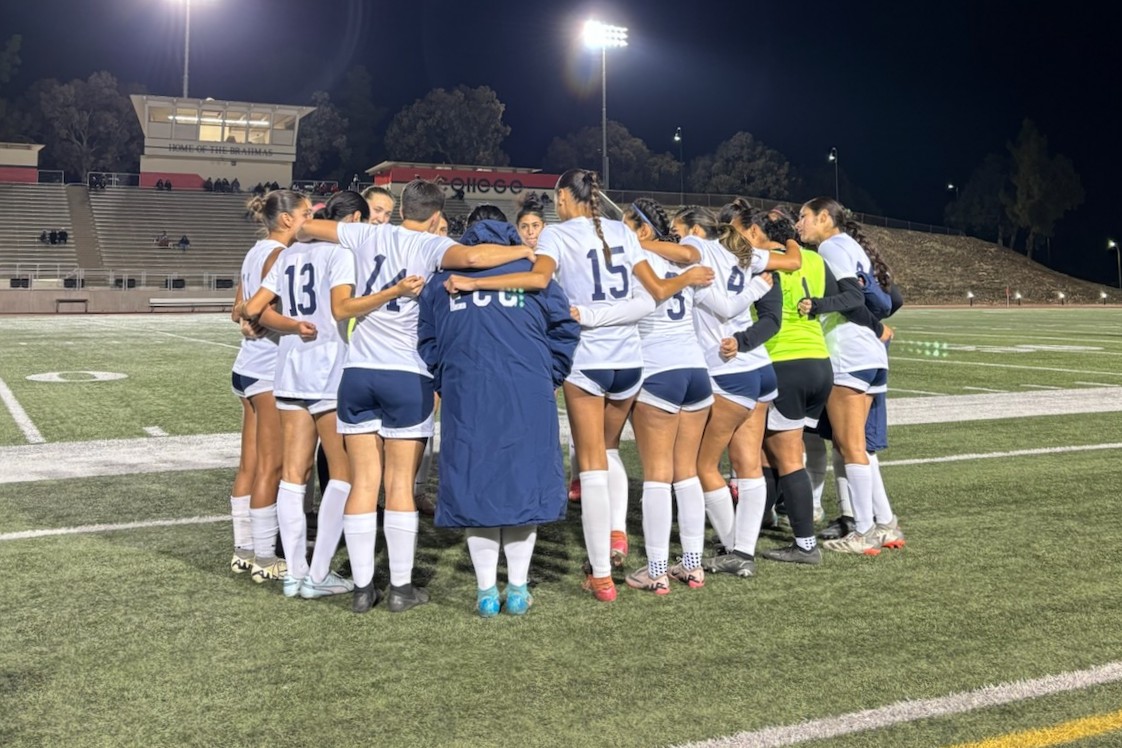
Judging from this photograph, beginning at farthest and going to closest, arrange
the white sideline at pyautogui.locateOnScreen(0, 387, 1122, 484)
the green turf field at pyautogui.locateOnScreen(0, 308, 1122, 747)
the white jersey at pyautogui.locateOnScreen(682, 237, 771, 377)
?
the white sideline at pyautogui.locateOnScreen(0, 387, 1122, 484), the white jersey at pyautogui.locateOnScreen(682, 237, 771, 377), the green turf field at pyautogui.locateOnScreen(0, 308, 1122, 747)

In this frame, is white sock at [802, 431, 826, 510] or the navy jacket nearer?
the navy jacket

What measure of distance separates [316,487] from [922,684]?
501 cm

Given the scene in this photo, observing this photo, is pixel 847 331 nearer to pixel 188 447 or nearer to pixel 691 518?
pixel 691 518

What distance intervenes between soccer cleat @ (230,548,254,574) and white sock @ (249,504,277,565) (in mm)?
158

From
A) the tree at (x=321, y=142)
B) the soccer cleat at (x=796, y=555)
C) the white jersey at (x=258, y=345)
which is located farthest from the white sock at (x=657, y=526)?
the tree at (x=321, y=142)

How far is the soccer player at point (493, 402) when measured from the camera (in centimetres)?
428

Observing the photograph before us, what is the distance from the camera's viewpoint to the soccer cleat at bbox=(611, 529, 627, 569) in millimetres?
5293

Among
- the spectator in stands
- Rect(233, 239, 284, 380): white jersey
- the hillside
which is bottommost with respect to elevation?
Rect(233, 239, 284, 380): white jersey

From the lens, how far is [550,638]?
4164mm

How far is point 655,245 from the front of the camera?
4934 millimetres

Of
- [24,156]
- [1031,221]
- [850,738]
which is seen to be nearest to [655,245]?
[850,738]

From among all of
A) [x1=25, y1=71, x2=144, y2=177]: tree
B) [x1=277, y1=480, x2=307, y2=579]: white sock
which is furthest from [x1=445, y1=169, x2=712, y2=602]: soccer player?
[x1=25, y1=71, x2=144, y2=177]: tree

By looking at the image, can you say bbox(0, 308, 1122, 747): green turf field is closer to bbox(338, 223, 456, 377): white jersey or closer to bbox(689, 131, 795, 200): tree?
bbox(338, 223, 456, 377): white jersey

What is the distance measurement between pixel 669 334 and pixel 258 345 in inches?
84.4
